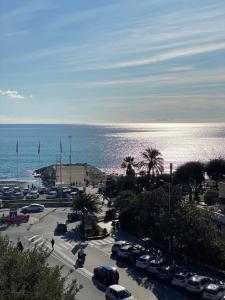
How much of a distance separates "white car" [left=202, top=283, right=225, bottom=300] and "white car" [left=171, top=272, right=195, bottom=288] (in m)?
1.68

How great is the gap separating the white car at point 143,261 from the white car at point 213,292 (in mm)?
6062

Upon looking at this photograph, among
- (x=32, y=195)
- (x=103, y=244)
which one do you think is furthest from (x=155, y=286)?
(x=32, y=195)

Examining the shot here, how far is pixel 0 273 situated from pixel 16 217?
31145 mm

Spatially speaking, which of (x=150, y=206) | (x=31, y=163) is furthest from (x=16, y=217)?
(x=31, y=163)

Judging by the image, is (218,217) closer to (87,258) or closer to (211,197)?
(87,258)

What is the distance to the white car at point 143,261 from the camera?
102ft

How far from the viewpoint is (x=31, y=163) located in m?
169

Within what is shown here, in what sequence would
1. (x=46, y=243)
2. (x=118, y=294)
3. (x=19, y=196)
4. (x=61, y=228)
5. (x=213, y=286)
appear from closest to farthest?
(x=118, y=294) < (x=213, y=286) < (x=46, y=243) < (x=61, y=228) < (x=19, y=196)

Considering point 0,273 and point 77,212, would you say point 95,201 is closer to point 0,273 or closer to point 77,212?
point 77,212

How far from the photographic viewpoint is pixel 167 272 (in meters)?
29.0

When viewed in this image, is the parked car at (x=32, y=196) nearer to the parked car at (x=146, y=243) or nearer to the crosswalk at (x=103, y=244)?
the crosswalk at (x=103, y=244)

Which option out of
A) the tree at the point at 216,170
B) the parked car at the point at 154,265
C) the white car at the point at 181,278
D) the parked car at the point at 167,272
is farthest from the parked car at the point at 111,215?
the tree at the point at 216,170

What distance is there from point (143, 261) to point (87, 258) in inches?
184

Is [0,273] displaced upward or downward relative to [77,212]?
upward
